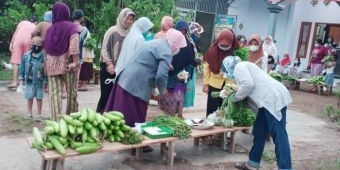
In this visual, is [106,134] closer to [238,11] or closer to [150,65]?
[150,65]

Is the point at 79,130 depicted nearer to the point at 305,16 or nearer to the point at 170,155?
the point at 170,155

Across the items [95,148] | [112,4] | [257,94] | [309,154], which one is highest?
[112,4]

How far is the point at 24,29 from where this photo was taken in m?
8.24

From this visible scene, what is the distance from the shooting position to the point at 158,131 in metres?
4.84

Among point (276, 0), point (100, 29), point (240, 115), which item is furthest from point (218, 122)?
point (276, 0)

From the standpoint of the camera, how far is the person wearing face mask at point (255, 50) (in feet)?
21.0

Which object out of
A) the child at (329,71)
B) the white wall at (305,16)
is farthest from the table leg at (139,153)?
the white wall at (305,16)

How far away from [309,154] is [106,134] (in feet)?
11.0

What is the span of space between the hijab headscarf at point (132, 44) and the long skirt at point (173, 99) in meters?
1.20

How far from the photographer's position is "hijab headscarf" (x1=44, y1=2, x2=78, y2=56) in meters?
5.37

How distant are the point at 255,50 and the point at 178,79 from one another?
4.20 ft

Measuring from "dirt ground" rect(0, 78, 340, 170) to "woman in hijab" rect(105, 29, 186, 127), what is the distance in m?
0.69

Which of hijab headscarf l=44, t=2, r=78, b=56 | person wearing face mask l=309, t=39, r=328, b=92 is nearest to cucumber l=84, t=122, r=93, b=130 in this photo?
hijab headscarf l=44, t=2, r=78, b=56

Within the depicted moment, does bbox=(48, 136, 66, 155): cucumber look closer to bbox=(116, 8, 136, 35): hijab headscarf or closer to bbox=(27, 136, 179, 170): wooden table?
bbox=(27, 136, 179, 170): wooden table
